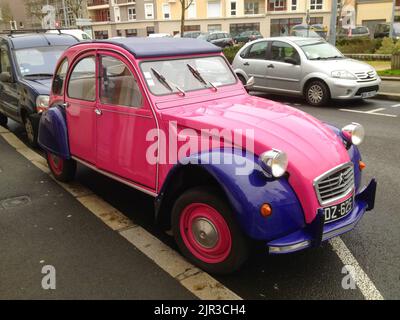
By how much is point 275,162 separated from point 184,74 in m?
1.76

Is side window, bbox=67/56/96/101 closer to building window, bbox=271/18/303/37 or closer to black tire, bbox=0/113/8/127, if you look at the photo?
black tire, bbox=0/113/8/127

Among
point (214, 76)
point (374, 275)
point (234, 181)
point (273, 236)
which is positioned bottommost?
point (374, 275)

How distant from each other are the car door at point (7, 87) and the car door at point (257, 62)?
21.9 feet

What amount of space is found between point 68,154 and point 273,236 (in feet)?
10.3

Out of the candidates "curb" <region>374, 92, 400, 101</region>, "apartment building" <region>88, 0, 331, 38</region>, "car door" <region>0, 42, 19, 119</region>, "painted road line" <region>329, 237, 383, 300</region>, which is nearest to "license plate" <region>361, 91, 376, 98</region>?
"curb" <region>374, 92, 400, 101</region>

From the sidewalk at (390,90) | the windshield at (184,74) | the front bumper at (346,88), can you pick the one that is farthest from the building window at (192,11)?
the windshield at (184,74)

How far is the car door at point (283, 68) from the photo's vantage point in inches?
449

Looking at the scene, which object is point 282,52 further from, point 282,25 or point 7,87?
point 282,25

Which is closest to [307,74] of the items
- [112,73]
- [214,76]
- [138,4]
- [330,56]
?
[330,56]

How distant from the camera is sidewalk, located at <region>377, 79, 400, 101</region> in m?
11.5

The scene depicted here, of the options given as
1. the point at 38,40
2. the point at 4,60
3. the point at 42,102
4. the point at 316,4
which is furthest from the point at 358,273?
the point at 316,4

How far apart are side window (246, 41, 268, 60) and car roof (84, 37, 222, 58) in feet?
25.2
